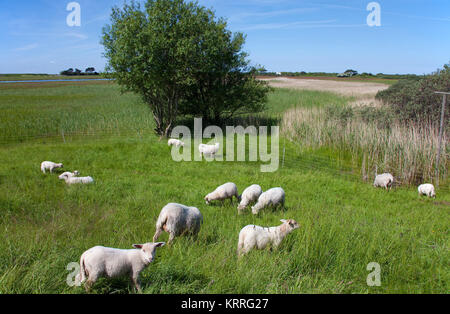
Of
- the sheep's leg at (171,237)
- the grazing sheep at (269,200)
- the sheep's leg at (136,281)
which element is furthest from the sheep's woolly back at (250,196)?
the sheep's leg at (136,281)

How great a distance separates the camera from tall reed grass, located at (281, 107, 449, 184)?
47.3ft

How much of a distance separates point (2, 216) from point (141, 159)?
9.04m

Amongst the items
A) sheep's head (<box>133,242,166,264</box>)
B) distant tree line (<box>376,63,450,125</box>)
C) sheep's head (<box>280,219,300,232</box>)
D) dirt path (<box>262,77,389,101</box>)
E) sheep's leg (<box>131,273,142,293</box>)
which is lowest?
sheep's leg (<box>131,273,142,293</box>)

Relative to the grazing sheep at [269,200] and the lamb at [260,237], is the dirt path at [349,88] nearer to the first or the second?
the grazing sheep at [269,200]

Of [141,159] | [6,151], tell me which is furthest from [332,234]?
[6,151]

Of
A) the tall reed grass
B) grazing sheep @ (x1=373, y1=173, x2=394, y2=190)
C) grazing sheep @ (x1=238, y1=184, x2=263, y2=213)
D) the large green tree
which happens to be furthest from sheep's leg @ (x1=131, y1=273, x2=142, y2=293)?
the large green tree

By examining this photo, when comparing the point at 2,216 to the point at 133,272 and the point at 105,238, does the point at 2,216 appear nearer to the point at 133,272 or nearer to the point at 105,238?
the point at 105,238

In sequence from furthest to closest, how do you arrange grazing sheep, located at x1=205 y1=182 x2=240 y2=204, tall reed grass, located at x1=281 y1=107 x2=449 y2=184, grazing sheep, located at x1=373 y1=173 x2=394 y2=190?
1. tall reed grass, located at x1=281 y1=107 x2=449 y2=184
2. grazing sheep, located at x1=373 y1=173 x2=394 y2=190
3. grazing sheep, located at x1=205 y1=182 x2=240 y2=204

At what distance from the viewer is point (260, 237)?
5.25 metres

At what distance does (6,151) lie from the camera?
1767 cm

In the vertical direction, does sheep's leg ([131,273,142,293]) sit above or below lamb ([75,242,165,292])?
below

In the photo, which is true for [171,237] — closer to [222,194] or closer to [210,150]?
[222,194]

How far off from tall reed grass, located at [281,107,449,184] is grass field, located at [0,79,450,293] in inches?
48.2

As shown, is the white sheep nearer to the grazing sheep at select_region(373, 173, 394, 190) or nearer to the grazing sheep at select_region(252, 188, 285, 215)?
the grazing sheep at select_region(373, 173, 394, 190)
